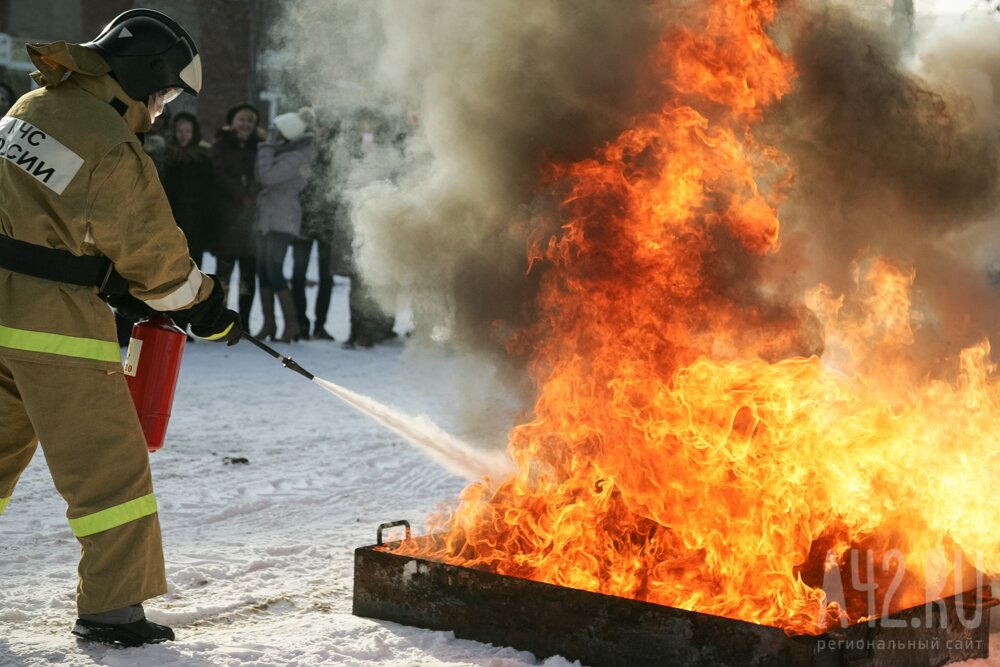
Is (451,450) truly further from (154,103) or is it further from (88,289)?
(154,103)

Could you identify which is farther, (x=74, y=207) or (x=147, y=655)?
(x=147, y=655)

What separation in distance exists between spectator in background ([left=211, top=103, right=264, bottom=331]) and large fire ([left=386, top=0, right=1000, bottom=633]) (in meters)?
7.50

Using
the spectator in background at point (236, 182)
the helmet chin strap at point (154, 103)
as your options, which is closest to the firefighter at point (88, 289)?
the helmet chin strap at point (154, 103)

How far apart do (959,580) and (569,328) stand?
175 centimetres

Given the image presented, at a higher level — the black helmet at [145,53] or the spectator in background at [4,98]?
the spectator in background at [4,98]

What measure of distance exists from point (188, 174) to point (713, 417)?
8187 mm

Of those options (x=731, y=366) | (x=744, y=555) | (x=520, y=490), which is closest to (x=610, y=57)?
(x=731, y=366)

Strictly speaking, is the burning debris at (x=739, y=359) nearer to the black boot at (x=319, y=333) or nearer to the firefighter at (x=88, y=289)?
the firefighter at (x=88, y=289)

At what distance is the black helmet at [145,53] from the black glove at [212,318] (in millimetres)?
767

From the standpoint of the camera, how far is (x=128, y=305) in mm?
4477

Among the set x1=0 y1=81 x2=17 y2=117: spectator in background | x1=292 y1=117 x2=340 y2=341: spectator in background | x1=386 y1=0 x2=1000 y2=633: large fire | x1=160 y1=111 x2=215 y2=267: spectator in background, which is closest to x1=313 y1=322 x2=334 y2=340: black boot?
x1=292 y1=117 x2=340 y2=341: spectator in background

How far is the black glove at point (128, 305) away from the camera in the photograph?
14.5 feet

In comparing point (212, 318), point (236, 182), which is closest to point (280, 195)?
point (236, 182)

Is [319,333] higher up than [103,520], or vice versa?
[319,333]
